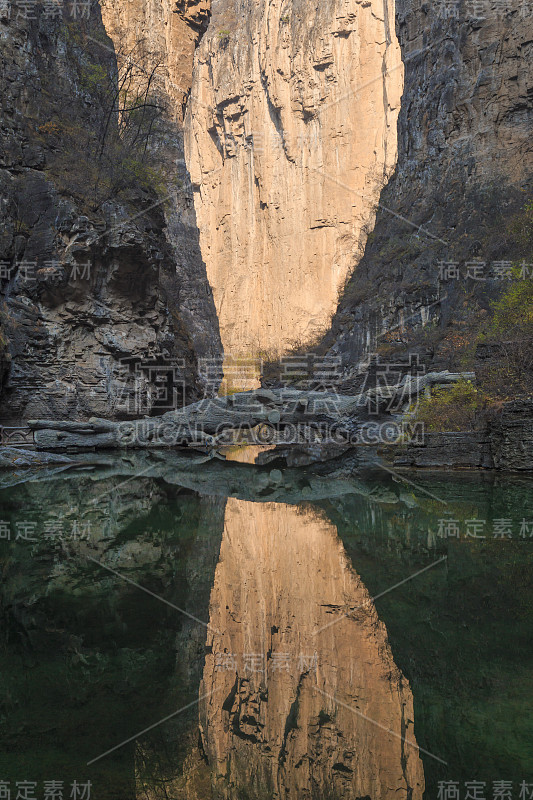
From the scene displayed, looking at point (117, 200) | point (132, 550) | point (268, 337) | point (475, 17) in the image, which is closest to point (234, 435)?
point (117, 200)

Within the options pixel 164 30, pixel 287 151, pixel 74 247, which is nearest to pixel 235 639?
pixel 74 247

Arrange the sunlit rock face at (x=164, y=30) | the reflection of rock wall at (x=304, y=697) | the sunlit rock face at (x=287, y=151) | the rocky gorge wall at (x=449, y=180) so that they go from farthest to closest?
the sunlit rock face at (x=287, y=151) < the sunlit rock face at (x=164, y=30) < the rocky gorge wall at (x=449, y=180) < the reflection of rock wall at (x=304, y=697)

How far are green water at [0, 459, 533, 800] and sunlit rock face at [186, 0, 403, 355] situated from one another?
145 ft

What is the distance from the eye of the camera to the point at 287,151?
56250 millimetres

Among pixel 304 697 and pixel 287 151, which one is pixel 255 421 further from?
pixel 287 151

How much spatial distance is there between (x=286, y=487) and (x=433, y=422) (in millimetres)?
4047

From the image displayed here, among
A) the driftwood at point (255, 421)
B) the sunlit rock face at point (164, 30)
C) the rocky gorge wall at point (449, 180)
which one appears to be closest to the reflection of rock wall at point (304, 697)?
the driftwood at point (255, 421)

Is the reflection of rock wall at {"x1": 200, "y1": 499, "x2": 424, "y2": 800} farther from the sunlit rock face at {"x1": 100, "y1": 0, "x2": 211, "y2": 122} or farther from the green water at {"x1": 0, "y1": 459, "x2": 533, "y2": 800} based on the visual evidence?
the sunlit rock face at {"x1": 100, "y1": 0, "x2": 211, "y2": 122}

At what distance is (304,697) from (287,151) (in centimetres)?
5843

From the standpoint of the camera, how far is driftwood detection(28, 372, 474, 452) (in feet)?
65.6

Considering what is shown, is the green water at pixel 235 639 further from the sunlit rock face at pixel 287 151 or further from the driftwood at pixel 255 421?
the sunlit rock face at pixel 287 151

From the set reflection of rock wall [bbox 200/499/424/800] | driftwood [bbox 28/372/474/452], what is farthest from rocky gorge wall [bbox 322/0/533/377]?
reflection of rock wall [bbox 200/499/424/800]

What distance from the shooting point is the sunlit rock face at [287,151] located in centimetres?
5181

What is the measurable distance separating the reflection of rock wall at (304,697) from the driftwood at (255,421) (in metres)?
16.0
